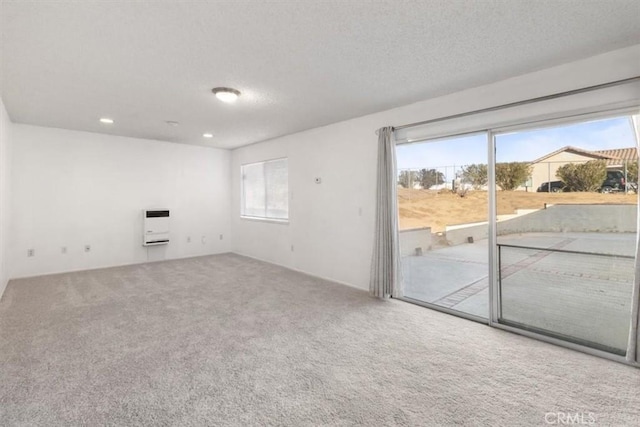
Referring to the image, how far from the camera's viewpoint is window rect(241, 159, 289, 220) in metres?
6.00

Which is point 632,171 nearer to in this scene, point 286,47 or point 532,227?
point 532,227

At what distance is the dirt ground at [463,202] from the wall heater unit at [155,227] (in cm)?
469

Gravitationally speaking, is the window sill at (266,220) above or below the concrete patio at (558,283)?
above

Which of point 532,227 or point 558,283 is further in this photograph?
point 532,227

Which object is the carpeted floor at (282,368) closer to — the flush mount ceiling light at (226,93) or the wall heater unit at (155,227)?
the wall heater unit at (155,227)

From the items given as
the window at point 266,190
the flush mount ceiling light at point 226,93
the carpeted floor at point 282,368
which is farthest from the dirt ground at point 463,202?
the window at point 266,190

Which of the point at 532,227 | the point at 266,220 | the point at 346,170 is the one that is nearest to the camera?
the point at 532,227

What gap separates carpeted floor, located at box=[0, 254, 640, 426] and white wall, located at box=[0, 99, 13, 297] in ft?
2.53

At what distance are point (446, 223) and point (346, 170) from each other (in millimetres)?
1642

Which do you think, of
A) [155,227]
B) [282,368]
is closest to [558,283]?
[282,368]

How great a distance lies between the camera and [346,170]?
4.62 meters

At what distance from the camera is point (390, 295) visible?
13.1 feet

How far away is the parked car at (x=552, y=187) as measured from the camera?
113 inches

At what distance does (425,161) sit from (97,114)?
15.0 ft
